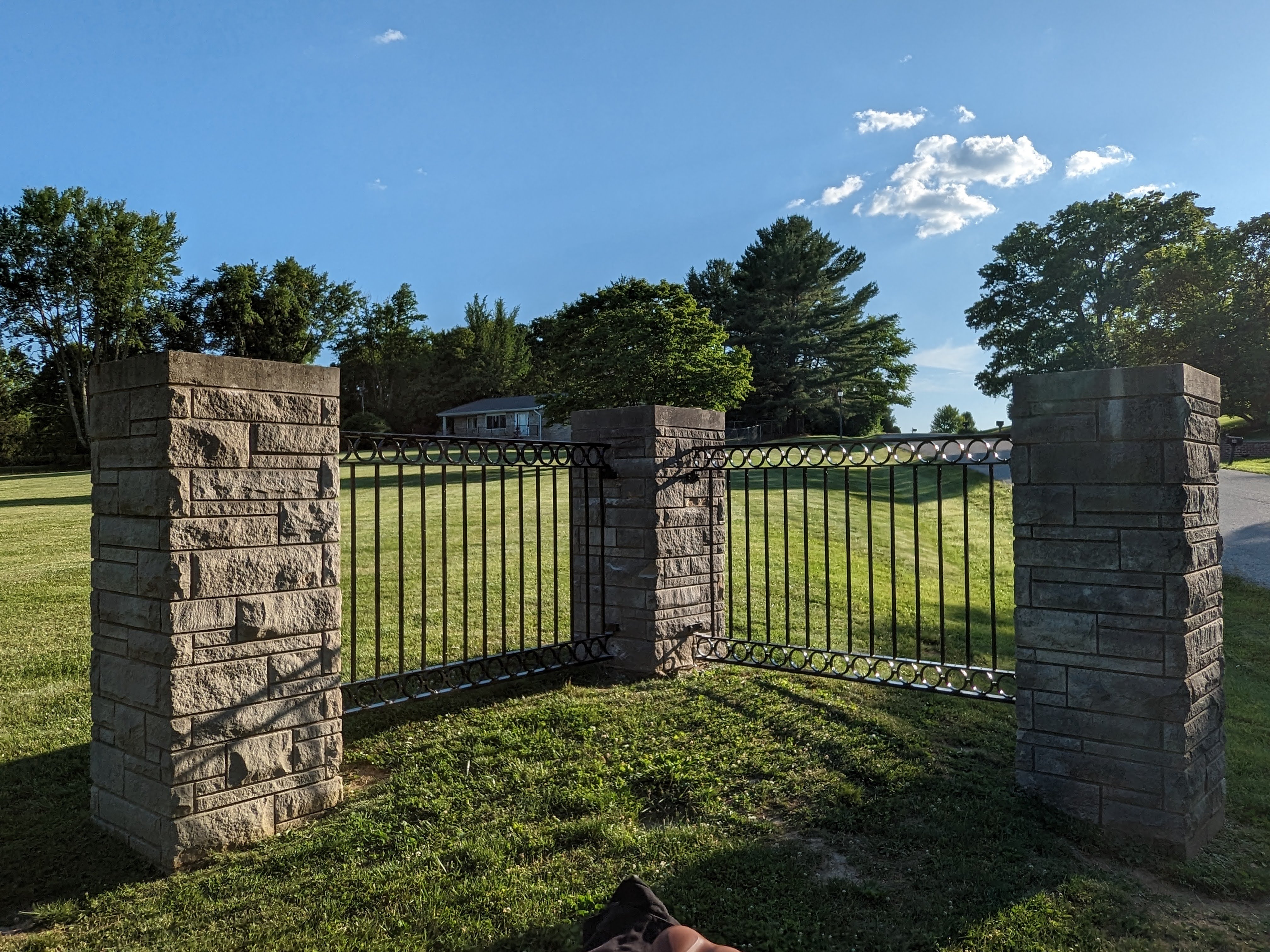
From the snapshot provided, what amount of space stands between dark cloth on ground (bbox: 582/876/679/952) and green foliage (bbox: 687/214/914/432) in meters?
36.6

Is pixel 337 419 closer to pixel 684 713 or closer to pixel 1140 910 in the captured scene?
pixel 684 713

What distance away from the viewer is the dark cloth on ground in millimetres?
2221

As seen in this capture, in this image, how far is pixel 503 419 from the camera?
45906 millimetres

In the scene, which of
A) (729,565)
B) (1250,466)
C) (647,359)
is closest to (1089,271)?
(1250,466)

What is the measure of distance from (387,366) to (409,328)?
4584mm

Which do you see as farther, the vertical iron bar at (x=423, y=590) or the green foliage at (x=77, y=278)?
the green foliage at (x=77, y=278)

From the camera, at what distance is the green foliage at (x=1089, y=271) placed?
113 ft

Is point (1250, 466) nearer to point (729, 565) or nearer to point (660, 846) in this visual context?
point (729, 565)

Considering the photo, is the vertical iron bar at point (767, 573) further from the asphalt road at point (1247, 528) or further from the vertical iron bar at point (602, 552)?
the asphalt road at point (1247, 528)

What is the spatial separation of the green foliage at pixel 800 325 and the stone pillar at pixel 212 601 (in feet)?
116

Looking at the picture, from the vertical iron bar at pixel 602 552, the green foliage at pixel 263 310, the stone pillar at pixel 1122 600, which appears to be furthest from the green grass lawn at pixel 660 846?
the green foliage at pixel 263 310

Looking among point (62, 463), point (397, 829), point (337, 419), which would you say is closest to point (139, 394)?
point (337, 419)

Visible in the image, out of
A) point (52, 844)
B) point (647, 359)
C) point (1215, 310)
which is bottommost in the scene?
point (52, 844)

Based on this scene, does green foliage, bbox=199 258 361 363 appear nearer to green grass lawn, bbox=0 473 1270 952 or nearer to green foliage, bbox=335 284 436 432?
green foliage, bbox=335 284 436 432
